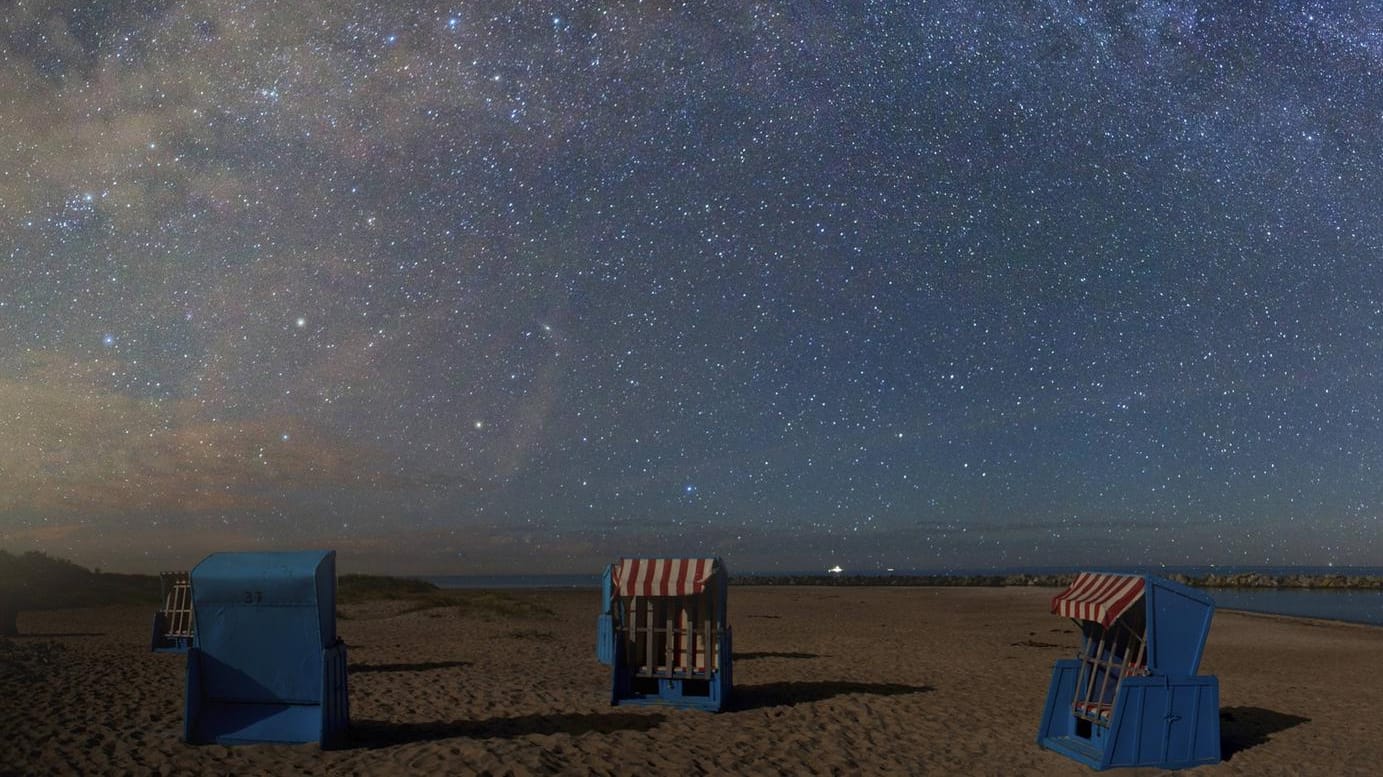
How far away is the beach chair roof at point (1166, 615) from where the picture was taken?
37.0ft

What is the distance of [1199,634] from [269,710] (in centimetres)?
1127

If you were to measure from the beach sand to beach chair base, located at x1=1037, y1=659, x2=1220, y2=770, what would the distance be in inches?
→ 10.0

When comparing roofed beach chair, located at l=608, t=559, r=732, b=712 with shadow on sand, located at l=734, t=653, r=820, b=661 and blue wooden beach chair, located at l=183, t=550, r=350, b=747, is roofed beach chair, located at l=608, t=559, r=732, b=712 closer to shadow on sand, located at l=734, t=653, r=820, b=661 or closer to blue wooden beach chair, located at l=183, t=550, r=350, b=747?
blue wooden beach chair, located at l=183, t=550, r=350, b=747

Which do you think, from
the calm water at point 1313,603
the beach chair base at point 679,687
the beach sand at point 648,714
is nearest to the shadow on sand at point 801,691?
the beach sand at point 648,714

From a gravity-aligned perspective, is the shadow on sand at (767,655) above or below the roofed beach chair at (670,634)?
below

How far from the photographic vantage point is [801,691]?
1664 cm

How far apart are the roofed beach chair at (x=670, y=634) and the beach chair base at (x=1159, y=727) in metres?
5.13

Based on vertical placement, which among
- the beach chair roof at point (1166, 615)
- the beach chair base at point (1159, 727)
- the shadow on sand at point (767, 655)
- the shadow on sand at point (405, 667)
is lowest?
the shadow on sand at point (767, 655)

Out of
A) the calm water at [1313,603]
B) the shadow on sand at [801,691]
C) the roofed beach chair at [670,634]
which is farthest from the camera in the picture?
the calm water at [1313,603]

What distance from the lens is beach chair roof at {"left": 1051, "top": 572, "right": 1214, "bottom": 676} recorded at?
11289 mm

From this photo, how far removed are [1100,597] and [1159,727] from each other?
164cm

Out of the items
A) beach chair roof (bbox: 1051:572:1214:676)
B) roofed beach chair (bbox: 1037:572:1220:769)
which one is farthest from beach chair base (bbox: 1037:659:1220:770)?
beach chair roof (bbox: 1051:572:1214:676)

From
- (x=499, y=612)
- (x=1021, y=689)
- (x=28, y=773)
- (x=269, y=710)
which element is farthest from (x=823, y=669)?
(x=499, y=612)

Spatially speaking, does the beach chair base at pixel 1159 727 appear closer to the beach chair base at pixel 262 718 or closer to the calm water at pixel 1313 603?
the beach chair base at pixel 262 718
